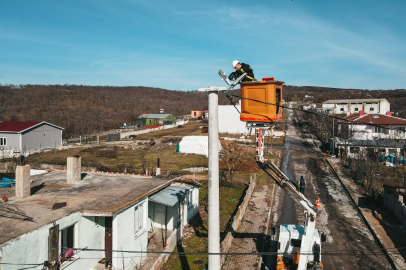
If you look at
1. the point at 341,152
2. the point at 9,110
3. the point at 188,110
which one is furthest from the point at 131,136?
the point at 188,110

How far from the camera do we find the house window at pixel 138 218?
11.4 m

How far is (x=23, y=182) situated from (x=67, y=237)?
3.18 metres

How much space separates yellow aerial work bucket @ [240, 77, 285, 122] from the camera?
22.1 ft

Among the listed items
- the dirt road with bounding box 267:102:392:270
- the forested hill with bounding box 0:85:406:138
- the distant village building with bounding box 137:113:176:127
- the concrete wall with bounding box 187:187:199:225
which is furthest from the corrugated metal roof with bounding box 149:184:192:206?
the distant village building with bounding box 137:113:176:127

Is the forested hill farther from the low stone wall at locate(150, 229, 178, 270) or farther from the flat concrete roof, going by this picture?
the low stone wall at locate(150, 229, 178, 270)

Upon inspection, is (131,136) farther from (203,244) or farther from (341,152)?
(203,244)

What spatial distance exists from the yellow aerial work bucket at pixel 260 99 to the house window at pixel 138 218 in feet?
22.3

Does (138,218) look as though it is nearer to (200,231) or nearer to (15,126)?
(200,231)

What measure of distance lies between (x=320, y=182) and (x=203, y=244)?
54.1 ft

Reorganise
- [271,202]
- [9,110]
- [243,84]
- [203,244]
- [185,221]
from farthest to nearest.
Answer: [9,110], [271,202], [185,221], [203,244], [243,84]

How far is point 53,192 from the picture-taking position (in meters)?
11.6

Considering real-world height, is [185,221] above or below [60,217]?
below

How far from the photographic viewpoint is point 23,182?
1067 cm

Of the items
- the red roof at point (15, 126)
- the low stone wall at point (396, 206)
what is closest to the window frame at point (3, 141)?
the red roof at point (15, 126)
